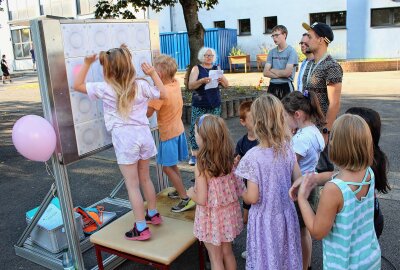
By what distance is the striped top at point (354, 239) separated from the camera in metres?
2.04

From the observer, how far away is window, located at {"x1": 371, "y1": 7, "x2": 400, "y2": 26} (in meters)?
17.4

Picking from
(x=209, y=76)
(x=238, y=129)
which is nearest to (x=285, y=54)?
(x=209, y=76)

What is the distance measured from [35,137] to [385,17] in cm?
1830

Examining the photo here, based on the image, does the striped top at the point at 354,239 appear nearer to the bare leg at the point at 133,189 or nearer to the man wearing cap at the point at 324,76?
the man wearing cap at the point at 324,76

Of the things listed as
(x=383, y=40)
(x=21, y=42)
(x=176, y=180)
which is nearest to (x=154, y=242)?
(x=176, y=180)

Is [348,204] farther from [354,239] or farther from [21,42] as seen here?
[21,42]

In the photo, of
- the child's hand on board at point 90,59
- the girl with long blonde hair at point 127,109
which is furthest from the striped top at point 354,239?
the child's hand on board at point 90,59

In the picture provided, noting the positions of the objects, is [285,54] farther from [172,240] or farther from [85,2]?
[85,2]

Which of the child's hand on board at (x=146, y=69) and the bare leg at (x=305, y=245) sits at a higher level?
the child's hand on board at (x=146, y=69)

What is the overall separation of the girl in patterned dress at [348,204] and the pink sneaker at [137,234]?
53.7 inches

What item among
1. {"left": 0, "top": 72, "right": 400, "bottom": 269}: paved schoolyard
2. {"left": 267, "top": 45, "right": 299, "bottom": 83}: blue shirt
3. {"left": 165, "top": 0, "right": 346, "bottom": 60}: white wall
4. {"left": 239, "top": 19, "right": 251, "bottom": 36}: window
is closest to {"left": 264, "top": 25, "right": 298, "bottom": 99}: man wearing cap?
{"left": 267, "top": 45, "right": 299, "bottom": 83}: blue shirt

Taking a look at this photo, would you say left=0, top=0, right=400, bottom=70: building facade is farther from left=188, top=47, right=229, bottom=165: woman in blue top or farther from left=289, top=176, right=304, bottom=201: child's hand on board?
left=289, top=176, right=304, bottom=201: child's hand on board

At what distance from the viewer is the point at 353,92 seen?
1102cm

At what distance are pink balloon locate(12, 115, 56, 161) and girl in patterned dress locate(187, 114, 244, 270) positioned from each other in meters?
1.05
